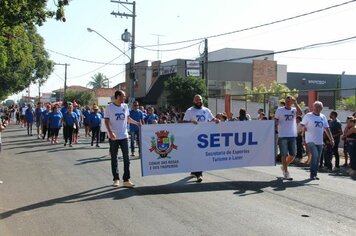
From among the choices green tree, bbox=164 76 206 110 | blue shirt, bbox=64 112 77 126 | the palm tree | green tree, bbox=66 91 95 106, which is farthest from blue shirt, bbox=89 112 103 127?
the palm tree

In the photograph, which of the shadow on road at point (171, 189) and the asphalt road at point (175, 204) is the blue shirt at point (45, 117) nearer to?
the asphalt road at point (175, 204)

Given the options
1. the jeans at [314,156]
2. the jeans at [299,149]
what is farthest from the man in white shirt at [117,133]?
the jeans at [299,149]

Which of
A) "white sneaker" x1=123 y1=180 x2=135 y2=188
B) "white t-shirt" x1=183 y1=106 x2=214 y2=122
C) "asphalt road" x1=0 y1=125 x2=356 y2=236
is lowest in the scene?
"asphalt road" x1=0 y1=125 x2=356 y2=236

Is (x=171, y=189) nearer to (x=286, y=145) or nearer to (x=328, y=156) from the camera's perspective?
(x=286, y=145)

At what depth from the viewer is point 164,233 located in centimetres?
612

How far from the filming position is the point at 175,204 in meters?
7.74

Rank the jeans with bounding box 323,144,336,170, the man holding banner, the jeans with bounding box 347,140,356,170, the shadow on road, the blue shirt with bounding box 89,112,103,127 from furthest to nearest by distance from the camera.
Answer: the blue shirt with bounding box 89,112,103,127
the jeans with bounding box 323,144,336,170
the jeans with bounding box 347,140,356,170
the man holding banner
the shadow on road

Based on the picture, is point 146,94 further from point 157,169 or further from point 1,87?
point 157,169

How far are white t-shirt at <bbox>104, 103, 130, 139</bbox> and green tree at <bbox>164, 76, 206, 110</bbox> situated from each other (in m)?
28.3

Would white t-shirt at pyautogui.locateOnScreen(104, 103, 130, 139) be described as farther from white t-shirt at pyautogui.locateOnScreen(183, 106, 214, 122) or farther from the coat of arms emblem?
white t-shirt at pyautogui.locateOnScreen(183, 106, 214, 122)

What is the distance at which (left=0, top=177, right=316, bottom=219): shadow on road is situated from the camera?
8094mm

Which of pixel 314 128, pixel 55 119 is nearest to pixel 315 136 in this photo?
pixel 314 128

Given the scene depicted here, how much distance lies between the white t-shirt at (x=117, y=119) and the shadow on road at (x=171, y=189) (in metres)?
1.06

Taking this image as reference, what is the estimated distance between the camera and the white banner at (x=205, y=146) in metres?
9.55
